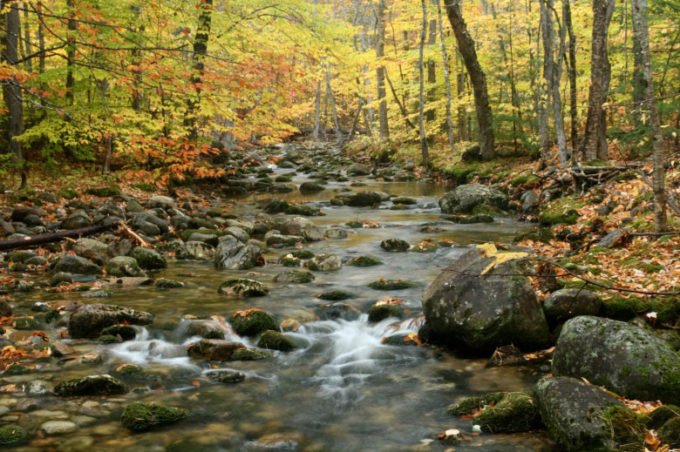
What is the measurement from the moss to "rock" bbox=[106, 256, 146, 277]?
7579 mm

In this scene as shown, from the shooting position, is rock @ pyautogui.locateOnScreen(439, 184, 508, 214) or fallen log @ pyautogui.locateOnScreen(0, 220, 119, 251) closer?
fallen log @ pyautogui.locateOnScreen(0, 220, 119, 251)

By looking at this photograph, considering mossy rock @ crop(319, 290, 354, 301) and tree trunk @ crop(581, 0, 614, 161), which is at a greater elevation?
tree trunk @ crop(581, 0, 614, 161)

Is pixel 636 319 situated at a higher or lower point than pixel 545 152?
lower

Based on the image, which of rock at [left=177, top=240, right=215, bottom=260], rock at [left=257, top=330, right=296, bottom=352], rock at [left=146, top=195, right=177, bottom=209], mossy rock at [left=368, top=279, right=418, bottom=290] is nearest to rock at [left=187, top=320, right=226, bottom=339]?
rock at [left=257, top=330, right=296, bottom=352]

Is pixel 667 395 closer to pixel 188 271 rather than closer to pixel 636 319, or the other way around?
pixel 636 319

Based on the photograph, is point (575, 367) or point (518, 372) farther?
point (518, 372)

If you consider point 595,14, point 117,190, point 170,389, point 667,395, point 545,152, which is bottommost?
point 170,389

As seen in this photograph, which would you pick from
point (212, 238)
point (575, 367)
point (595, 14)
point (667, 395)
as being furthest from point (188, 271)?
point (595, 14)

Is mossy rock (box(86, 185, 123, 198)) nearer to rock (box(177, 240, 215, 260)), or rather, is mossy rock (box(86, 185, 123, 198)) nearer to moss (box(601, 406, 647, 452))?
rock (box(177, 240, 215, 260))

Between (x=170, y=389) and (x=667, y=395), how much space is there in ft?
13.9

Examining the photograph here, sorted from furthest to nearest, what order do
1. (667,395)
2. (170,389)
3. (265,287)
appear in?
1. (265,287)
2. (170,389)
3. (667,395)

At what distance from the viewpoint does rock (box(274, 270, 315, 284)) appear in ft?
27.3

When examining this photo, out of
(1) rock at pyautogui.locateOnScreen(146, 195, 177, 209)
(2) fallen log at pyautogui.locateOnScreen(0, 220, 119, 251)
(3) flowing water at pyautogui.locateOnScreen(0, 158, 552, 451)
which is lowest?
(3) flowing water at pyautogui.locateOnScreen(0, 158, 552, 451)

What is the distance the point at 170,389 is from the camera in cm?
477
